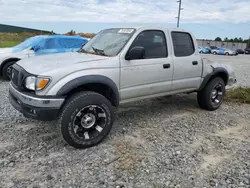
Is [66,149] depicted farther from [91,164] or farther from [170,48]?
[170,48]

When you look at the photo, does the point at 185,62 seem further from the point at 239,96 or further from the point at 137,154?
the point at 239,96

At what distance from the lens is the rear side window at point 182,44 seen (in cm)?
471

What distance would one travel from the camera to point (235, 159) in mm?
3463

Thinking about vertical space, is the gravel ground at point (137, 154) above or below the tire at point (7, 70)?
below

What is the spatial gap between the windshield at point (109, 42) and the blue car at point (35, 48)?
4.29 meters

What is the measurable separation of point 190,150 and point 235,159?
2.08 feet

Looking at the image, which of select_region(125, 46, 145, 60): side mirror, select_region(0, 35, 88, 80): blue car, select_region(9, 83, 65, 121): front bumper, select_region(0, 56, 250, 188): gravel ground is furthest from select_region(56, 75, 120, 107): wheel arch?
select_region(0, 35, 88, 80): blue car

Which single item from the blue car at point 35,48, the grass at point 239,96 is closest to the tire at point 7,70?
the blue car at point 35,48

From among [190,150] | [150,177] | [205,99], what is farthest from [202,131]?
[150,177]

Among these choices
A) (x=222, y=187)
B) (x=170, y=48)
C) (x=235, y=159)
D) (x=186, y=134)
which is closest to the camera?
(x=222, y=187)

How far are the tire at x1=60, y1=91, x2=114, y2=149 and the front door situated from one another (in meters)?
0.53

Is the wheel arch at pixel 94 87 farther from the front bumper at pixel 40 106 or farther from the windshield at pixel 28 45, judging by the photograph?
the windshield at pixel 28 45

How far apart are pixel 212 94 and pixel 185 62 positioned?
1.31 meters

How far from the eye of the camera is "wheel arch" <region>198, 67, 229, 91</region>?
5293mm
